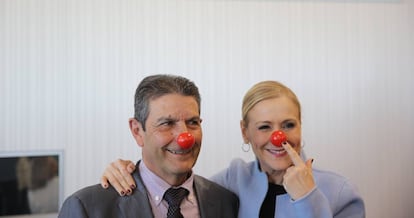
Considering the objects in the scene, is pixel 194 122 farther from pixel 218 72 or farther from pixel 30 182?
pixel 30 182

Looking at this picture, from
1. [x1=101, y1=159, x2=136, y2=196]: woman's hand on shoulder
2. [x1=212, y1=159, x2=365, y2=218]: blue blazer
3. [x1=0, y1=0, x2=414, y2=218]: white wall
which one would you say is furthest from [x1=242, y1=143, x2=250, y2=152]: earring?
[x1=101, y1=159, x2=136, y2=196]: woman's hand on shoulder

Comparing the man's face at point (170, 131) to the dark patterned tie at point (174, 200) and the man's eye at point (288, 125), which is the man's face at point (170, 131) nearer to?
the dark patterned tie at point (174, 200)

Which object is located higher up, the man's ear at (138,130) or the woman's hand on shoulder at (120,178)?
the man's ear at (138,130)

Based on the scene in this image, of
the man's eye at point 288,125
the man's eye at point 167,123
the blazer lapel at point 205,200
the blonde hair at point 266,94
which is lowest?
the blazer lapel at point 205,200

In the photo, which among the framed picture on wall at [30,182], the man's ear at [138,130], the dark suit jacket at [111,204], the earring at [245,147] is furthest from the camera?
the earring at [245,147]

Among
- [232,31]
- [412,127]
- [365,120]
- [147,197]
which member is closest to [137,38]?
[232,31]

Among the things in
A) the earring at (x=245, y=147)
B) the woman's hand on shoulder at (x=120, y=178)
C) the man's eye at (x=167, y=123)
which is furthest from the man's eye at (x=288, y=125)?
the earring at (x=245, y=147)

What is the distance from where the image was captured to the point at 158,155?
1.35 m

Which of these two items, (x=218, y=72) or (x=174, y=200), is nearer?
(x=174, y=200)

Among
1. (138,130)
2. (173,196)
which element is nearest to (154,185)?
(173,196)

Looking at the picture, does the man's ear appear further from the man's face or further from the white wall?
the white wall

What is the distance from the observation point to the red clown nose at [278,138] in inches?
57.0

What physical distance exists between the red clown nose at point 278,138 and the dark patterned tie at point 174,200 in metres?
0.38

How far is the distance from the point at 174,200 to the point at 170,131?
10.0 inches
